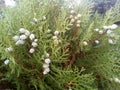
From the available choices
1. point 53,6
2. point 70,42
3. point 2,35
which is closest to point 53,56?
point 70,42

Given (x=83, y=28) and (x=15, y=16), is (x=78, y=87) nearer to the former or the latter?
(x=83, y=28)

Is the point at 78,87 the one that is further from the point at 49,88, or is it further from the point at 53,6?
Answer: the point at 53,6

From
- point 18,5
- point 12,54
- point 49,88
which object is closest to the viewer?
point 12,54

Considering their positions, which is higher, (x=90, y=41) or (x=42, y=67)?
(x=90, y=41)

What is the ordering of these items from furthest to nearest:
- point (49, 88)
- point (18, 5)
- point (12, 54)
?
point (18, 5), point (49, 88), point (12, 54)

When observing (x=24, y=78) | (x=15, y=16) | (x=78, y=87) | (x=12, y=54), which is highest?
(x=15, y=16)

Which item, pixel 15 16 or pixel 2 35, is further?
pixel 15 16
